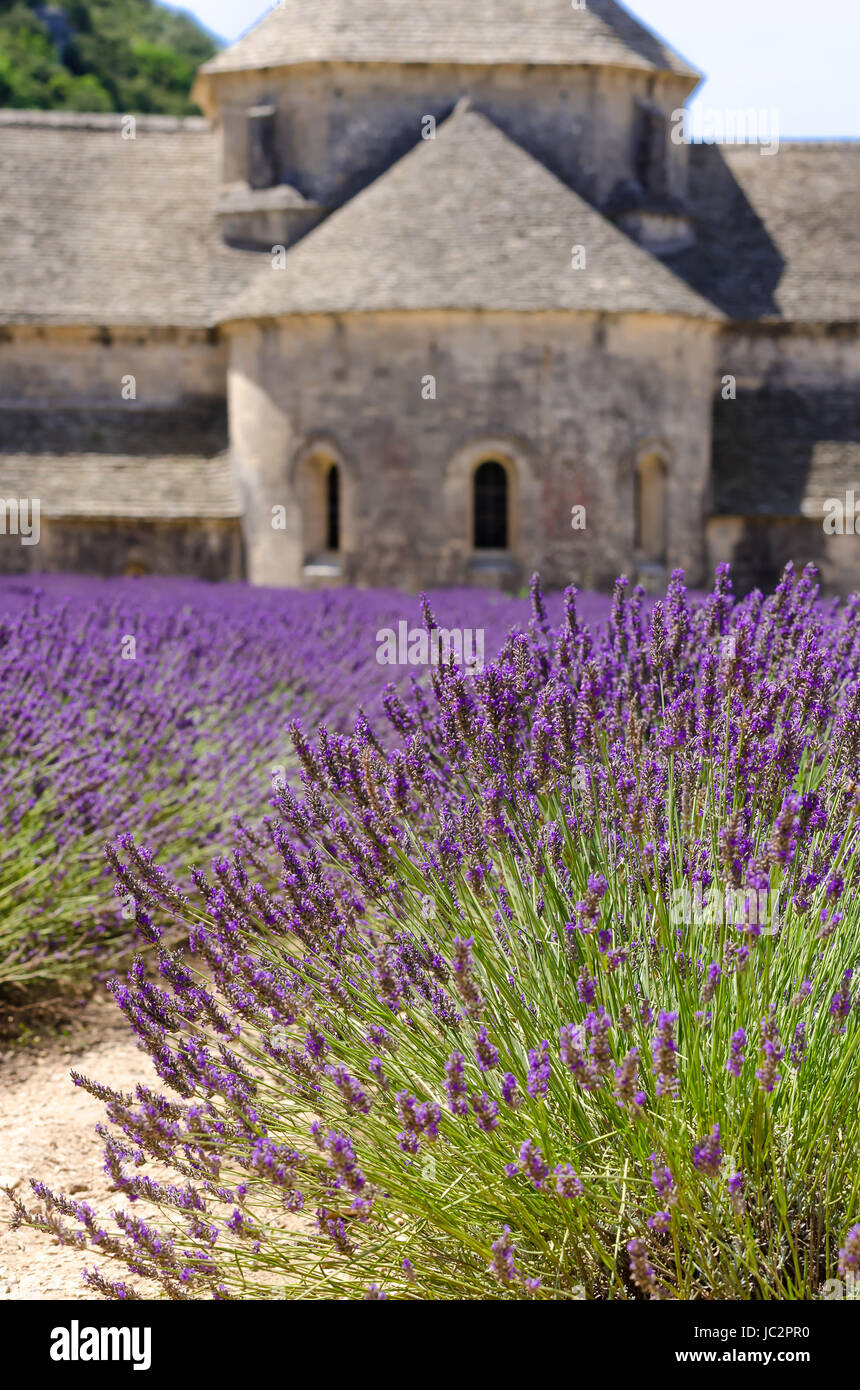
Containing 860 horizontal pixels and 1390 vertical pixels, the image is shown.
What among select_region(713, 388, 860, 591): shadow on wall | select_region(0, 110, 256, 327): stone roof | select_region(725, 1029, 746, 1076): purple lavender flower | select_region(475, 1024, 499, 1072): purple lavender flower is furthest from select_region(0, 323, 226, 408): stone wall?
select_region(725, 1029, 746, 1076): purple lavender flower

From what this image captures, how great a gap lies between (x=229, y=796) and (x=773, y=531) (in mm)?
16981

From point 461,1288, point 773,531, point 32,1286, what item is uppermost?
point 773,531

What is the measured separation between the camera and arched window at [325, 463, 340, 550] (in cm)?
2148

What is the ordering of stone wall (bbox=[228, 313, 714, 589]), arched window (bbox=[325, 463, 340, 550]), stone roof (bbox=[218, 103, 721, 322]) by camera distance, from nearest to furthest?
stone roof (bbox=[218, 103, 721, 322]) < stone wall (bbox=[228, 313, 714, 589]) < arched window (bbox=[325, 463, 340, 550])

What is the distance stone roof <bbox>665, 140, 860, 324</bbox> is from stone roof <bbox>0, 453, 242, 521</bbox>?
803cm

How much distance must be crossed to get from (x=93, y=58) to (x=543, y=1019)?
256ft

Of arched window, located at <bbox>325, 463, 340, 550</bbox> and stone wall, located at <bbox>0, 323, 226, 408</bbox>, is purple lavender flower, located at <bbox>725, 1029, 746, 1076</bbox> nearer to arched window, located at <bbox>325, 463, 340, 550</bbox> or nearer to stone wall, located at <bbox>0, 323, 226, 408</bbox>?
arched window, located at <bbox>325, 463, 340, 550</bbox>

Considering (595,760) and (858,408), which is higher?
(858,408)

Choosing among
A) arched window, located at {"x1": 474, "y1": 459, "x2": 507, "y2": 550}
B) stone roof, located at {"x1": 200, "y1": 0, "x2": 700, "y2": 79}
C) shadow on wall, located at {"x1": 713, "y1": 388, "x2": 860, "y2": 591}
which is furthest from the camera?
stone roof, located at {"x1": 200, "y1": 0, "x2": 700, "y2": 79}

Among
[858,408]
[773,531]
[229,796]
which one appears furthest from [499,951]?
[858,408]

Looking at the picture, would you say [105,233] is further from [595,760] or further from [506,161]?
[595,760]

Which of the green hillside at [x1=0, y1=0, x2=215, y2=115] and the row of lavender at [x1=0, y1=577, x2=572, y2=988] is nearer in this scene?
the row of lavender at [x1=0, y1=577, x2=572, y2=988]

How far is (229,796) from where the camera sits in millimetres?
6059

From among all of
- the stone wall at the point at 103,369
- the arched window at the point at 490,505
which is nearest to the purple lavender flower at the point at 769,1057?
the arched window at the point at 490,505
